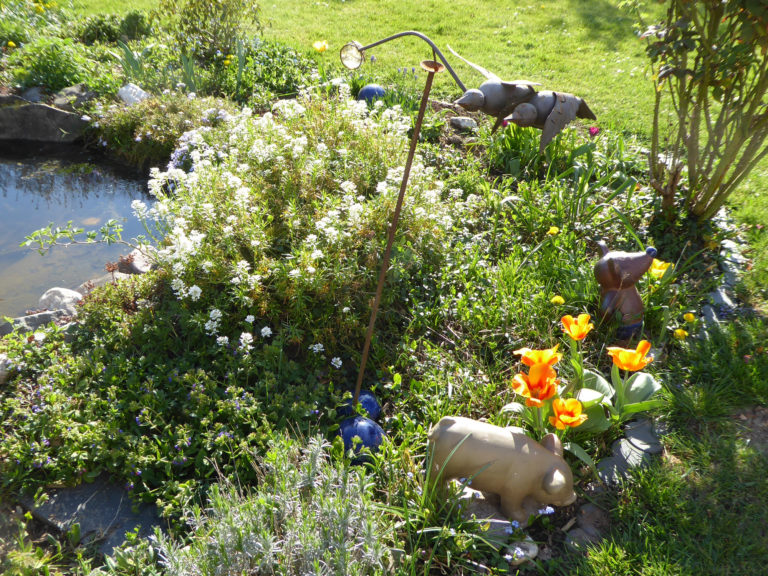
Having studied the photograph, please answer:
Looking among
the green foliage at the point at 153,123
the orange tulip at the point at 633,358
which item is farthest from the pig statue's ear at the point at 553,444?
the green foliage at the point at 153,123

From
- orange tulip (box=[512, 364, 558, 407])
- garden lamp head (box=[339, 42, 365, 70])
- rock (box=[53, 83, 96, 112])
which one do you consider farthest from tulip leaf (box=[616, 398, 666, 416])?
rock (box=[53, 83, 96, 112])

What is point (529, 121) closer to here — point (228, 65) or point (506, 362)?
point (506, 362)

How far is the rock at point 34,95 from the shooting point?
6148 millimetres

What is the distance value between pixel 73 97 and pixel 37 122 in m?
0.49

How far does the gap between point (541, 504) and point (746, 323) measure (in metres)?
1.94

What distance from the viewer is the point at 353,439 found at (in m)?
2.46

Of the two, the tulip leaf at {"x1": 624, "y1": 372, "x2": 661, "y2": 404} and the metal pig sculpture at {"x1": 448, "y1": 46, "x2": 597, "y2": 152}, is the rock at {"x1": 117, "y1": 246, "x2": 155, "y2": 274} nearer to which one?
the metal pig sculpture at {"x1": 448, "y1": 46, "x2": 597, "y2": 152}

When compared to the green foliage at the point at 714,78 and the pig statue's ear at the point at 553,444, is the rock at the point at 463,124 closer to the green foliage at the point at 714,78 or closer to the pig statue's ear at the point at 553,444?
the green foliage at the point at 714,78

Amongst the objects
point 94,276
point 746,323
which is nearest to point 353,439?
point 746,323

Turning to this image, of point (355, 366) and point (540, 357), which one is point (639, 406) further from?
point (355, 366)

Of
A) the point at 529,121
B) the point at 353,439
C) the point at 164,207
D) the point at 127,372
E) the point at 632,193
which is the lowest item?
the point at 127,372

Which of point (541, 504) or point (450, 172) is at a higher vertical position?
point (450, 172)

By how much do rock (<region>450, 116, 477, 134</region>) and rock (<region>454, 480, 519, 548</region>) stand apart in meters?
3.99

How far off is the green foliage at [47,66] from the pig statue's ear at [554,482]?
685 cm
